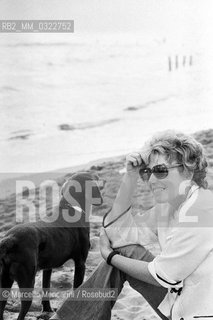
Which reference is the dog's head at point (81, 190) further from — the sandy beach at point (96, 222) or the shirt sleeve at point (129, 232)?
the shirt sleeve at point (129, 232)

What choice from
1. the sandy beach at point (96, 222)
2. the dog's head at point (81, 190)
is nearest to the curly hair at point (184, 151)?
the dog's head at point (81, 190)

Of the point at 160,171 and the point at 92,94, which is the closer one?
the point at 160,171

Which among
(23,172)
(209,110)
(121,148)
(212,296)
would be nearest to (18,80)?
(23,172)

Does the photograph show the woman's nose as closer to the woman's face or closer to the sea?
the woman's face

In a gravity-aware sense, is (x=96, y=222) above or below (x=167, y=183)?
below

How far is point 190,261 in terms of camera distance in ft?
5.38

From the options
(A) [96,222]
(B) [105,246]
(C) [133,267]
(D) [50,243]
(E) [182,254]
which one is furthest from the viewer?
(A) [96,222]

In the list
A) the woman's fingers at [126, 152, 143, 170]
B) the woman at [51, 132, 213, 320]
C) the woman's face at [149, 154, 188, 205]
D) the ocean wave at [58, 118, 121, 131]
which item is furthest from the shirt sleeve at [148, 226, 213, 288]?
the ocean wave at [58, 118, 121, 131]

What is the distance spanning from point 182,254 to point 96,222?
1362 mm

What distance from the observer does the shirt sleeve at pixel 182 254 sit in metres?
1.62

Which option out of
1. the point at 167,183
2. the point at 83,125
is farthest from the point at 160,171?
the point at 83,125

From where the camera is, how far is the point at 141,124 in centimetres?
344

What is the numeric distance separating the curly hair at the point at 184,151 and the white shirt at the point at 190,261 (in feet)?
0.20

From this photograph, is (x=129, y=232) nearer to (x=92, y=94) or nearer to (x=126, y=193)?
(x=126, y=193)
